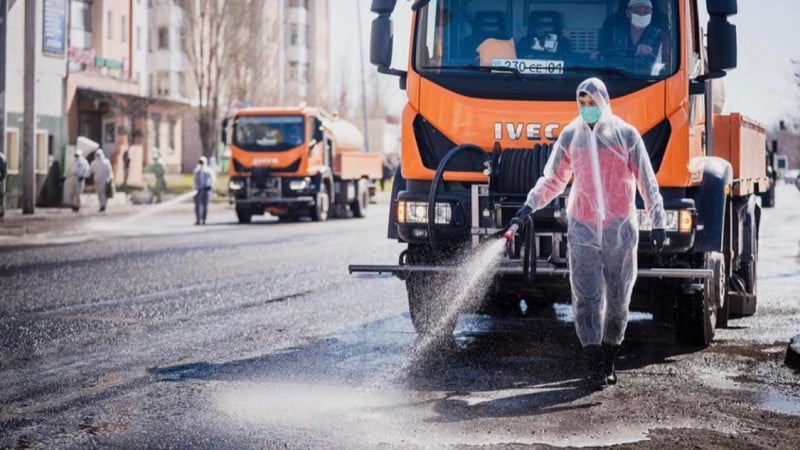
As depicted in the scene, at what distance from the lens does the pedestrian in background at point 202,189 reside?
3209 centimetres

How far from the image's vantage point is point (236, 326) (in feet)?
35.9

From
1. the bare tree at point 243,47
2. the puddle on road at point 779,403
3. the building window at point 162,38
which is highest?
the building window at point 162,38

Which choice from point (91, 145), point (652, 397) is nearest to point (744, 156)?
point (652, 397)

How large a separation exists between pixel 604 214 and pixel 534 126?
4.64ft

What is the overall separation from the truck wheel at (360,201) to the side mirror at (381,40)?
29038mm

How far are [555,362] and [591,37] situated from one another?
2388mm

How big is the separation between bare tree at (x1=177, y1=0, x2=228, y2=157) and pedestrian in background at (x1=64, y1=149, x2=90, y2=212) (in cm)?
1443

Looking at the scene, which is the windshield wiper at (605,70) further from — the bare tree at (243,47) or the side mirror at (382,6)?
the bare tree at (243,47)

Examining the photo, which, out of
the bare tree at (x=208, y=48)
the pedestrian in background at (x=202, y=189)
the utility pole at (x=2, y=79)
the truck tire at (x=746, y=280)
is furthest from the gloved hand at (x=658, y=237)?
the bare tree at (x=208, y=48)

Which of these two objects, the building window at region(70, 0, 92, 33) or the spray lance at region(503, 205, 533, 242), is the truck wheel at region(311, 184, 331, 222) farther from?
the spray lance at region(503, 205, 533, 242)

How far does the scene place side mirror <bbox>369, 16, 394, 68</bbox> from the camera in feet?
32.4

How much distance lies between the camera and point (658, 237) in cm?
840

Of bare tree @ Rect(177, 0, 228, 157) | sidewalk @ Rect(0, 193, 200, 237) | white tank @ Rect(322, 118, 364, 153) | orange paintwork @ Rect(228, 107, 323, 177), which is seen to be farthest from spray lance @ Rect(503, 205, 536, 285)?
bare tree @ Rect(177, 0, 228, 157)

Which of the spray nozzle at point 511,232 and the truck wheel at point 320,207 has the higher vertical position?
the spray nozzle at point 511,232
